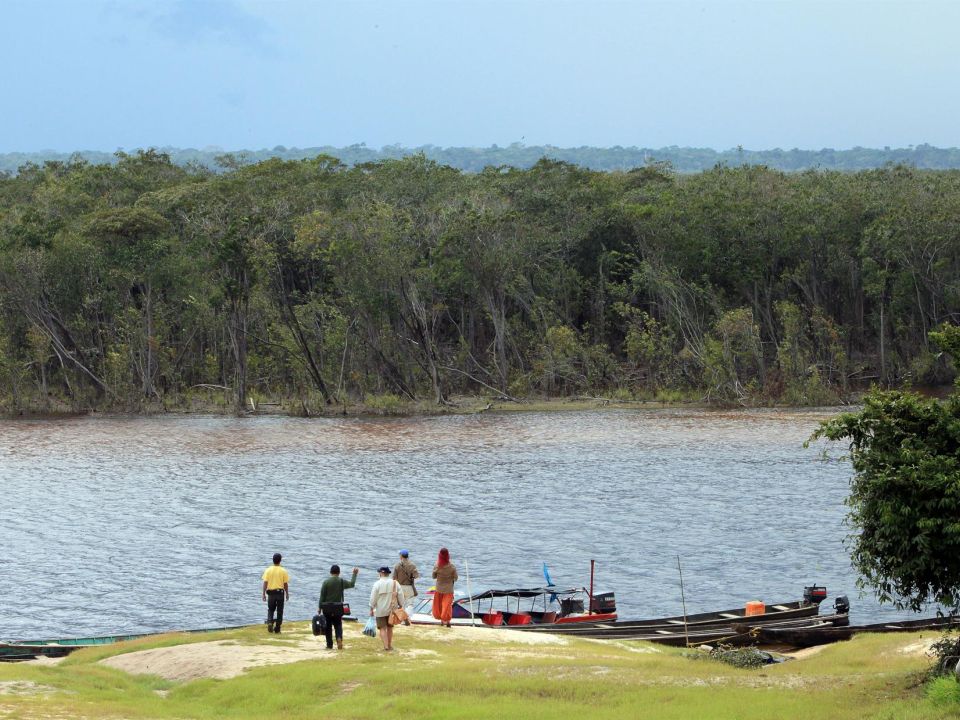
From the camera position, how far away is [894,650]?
89.7 ft

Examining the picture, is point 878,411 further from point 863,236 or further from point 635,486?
point 863,236

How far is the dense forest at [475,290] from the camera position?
8725 cm

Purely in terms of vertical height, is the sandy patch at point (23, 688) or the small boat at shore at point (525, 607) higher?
the sandy patch at point (23, 688)

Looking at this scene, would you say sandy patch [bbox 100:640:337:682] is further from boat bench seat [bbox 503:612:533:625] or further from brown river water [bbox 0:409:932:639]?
brown river water [bbox 0:409:932:639]

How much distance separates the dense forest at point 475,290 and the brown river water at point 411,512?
884 cm

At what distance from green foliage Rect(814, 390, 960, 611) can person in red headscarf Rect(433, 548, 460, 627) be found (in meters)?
10.2

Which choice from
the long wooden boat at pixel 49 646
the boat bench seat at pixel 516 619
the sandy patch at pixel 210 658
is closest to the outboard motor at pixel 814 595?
the boat bench seat at pixel 516 619

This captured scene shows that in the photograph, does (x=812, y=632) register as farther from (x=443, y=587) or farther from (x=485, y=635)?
(x=443, y=587)

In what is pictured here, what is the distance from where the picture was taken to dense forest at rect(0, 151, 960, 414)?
8725cm

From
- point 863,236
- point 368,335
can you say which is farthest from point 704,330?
point 368,335

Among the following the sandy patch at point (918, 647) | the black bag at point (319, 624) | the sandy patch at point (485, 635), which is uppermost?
the black bag at point (319, 624)

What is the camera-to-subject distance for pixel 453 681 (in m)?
22.7

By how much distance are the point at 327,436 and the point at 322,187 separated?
2549 centimetres

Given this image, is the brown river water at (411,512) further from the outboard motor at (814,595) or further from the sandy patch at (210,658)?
the sandy patch at (210,658)
